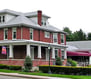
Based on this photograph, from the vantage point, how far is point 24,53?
39.1m

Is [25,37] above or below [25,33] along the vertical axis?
below

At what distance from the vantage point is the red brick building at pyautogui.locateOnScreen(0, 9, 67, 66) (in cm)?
3675

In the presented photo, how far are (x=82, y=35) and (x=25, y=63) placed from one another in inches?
2830

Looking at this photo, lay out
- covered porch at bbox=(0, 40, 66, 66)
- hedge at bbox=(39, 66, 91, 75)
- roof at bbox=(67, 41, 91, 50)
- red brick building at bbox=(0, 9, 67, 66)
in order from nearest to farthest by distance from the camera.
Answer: hedge at bbox=(39, 66, 91, 75) < covered porch at bbox=(0, 40, 66, 66) < red brick building at bbox=(0, 9, 67, 66) < roof at bbox=(67, 41, 91, 50)

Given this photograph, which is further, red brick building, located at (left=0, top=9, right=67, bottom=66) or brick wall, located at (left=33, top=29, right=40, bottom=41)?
brick wall, located at (left=33, top=29, right=40, bottom=41)

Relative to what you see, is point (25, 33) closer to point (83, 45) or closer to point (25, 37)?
point (25, 37)

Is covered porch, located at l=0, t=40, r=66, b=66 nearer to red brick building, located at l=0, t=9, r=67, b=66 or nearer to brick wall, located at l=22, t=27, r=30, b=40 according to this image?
red brick building, located at l=0, t=9, r=67, b=66

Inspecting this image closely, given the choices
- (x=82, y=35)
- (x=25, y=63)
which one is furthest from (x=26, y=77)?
(x=82, y=35)

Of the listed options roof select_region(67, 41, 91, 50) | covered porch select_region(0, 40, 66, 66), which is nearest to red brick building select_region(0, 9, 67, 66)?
covered porch select_region(0, 40, 66, 66)

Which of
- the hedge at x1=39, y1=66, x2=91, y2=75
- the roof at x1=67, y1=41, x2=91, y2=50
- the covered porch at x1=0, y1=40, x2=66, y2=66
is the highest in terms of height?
the roof at x1=67, y1=41, x2=91, y2=50

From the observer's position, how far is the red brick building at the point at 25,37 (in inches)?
1447

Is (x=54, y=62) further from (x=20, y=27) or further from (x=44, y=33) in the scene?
(x=20, y=27)

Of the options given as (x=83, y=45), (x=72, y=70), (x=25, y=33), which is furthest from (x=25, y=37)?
(x=83, y=45)

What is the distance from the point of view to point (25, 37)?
124ft
